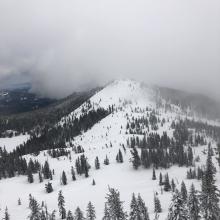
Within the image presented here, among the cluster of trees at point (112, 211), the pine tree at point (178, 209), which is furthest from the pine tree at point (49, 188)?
the pine tree at point (178, 209)

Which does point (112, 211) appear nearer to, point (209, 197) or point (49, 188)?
point (209, 197)

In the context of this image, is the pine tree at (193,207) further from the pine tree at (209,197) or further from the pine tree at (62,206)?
the pine tree at (62,206)

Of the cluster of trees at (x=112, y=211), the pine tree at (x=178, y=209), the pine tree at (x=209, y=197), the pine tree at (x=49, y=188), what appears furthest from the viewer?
the pine tree at (x=49, y=188)

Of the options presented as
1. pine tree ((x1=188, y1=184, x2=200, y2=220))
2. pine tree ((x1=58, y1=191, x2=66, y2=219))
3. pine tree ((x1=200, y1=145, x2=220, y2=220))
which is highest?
pine tree ((x1=200, y1=145, x2=220, y2=220))

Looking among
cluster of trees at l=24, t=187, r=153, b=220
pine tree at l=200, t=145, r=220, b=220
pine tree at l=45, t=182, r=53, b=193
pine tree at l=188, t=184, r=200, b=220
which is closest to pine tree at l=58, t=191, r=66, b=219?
cluster of trees at l=24, t=187, r=153, b=220

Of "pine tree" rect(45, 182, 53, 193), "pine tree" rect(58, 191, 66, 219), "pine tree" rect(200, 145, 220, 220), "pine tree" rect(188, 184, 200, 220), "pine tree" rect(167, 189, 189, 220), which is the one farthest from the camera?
"pine tree" rect(45, 182, 53, 193)

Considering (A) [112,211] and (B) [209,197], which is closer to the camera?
(B) [209,197]

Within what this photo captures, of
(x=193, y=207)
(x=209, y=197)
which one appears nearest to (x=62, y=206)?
(x=193, y=207)

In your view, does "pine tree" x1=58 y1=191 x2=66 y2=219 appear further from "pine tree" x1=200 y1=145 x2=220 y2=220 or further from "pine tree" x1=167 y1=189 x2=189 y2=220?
"pine tree" x1=200 y1=145 x2=220 y2=220

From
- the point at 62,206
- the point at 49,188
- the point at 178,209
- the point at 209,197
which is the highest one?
the point at 209,197

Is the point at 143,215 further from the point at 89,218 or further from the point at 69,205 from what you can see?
the point at 69,205

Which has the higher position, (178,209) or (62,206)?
(178,209)

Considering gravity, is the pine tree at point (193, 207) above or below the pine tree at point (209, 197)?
below
